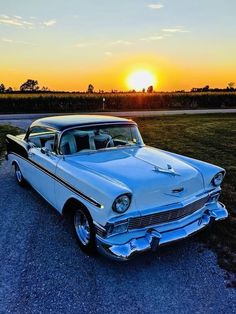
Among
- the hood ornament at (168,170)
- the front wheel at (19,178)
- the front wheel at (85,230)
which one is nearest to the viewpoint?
the front wheel at (85,230)

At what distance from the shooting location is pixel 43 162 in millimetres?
4574

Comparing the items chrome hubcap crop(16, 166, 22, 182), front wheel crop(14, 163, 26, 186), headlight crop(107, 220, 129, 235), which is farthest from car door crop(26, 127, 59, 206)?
headlight crop(107, 220, 129, 235)

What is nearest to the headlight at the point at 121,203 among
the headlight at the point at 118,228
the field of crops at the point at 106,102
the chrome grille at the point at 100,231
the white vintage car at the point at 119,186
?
the white vintage car at the point at 119,186

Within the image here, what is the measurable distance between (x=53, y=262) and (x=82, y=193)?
86 centimetres

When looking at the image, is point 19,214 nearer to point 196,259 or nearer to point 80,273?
point 80,273

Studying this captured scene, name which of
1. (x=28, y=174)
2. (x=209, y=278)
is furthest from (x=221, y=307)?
(x=28, y=174)

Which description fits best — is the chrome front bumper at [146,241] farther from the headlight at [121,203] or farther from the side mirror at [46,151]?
the side mirror at [46,151]

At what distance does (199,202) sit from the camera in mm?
3803

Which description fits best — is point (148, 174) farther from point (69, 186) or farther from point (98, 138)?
point (98, 138)

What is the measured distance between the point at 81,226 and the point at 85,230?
0.26ft

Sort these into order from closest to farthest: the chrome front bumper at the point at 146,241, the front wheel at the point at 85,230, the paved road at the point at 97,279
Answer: the paved road at the point at 97,279 < the chrome front bumper at the point at 146,241 < the front wheel at the point at 85,230

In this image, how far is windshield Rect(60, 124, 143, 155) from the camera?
4.36 metres

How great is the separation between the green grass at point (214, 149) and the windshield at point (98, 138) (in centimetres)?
183

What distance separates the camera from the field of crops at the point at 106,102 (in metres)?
25.5
